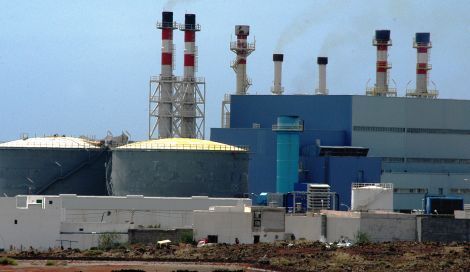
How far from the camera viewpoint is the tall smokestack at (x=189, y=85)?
105 m

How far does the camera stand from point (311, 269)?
6053 cm

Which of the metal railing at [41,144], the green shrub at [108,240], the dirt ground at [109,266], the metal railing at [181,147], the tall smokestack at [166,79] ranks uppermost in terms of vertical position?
the tall smokestack at [166,79]

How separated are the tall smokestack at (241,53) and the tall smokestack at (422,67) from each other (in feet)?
40.3

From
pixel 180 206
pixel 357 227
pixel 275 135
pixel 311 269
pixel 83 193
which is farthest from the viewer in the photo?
pixel 275 135

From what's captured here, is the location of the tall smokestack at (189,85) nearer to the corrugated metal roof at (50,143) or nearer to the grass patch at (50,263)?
the corrugated metal roof at (50,143)

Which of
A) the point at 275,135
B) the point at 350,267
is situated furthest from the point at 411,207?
the point at 350,267

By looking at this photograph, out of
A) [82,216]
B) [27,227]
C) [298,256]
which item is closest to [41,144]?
[82,216]

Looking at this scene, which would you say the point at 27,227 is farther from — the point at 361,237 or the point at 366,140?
the point at 366,140

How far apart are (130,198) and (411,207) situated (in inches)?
1101

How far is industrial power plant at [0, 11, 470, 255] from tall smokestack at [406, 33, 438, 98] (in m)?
0.08

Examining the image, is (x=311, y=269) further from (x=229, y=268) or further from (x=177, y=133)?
(x=177, y=133)

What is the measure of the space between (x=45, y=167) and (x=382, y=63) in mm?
32157

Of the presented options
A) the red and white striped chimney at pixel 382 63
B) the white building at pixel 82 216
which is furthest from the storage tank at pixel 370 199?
the red and white striped chimney at pixel 382 63

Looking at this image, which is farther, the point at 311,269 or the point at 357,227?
the point at 357,227
